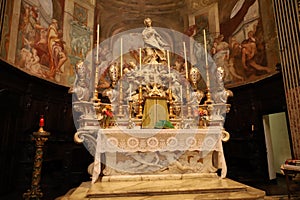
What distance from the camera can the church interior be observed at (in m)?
3.39

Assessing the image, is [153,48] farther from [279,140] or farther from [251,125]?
[279,140]

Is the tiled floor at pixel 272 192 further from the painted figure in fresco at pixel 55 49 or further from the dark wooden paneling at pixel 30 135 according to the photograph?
the painted figure in fresco at pixel 55 49

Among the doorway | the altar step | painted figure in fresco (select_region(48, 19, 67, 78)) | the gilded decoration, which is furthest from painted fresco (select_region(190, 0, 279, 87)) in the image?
painted figure in fresco (select_region(48, 19, 67, 78))

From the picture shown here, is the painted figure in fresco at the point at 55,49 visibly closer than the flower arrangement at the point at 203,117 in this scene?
No

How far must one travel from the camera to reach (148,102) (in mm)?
3922

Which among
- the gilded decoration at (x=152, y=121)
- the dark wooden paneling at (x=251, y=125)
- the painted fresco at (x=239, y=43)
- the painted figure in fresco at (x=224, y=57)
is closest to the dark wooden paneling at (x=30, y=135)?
the gilded decoration at (x=152, y=121)

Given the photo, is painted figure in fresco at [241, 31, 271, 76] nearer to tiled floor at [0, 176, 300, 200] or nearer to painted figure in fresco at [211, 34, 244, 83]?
painted figure in fresco at [211, 34, 244, 83]

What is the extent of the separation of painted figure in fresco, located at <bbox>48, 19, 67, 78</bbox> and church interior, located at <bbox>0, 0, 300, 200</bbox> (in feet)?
0.11

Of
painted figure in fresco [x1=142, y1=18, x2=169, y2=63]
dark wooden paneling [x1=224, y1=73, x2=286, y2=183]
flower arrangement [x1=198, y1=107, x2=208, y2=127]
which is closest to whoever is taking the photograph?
flower arrangement [x1=198, y1=107, x2=208, y2=127]

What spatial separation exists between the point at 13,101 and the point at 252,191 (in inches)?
206

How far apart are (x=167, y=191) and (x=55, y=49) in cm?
558

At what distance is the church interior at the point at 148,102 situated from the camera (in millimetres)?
3393

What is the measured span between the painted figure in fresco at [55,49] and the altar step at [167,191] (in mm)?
4419

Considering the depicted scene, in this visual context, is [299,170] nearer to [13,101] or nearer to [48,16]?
[13,101]
